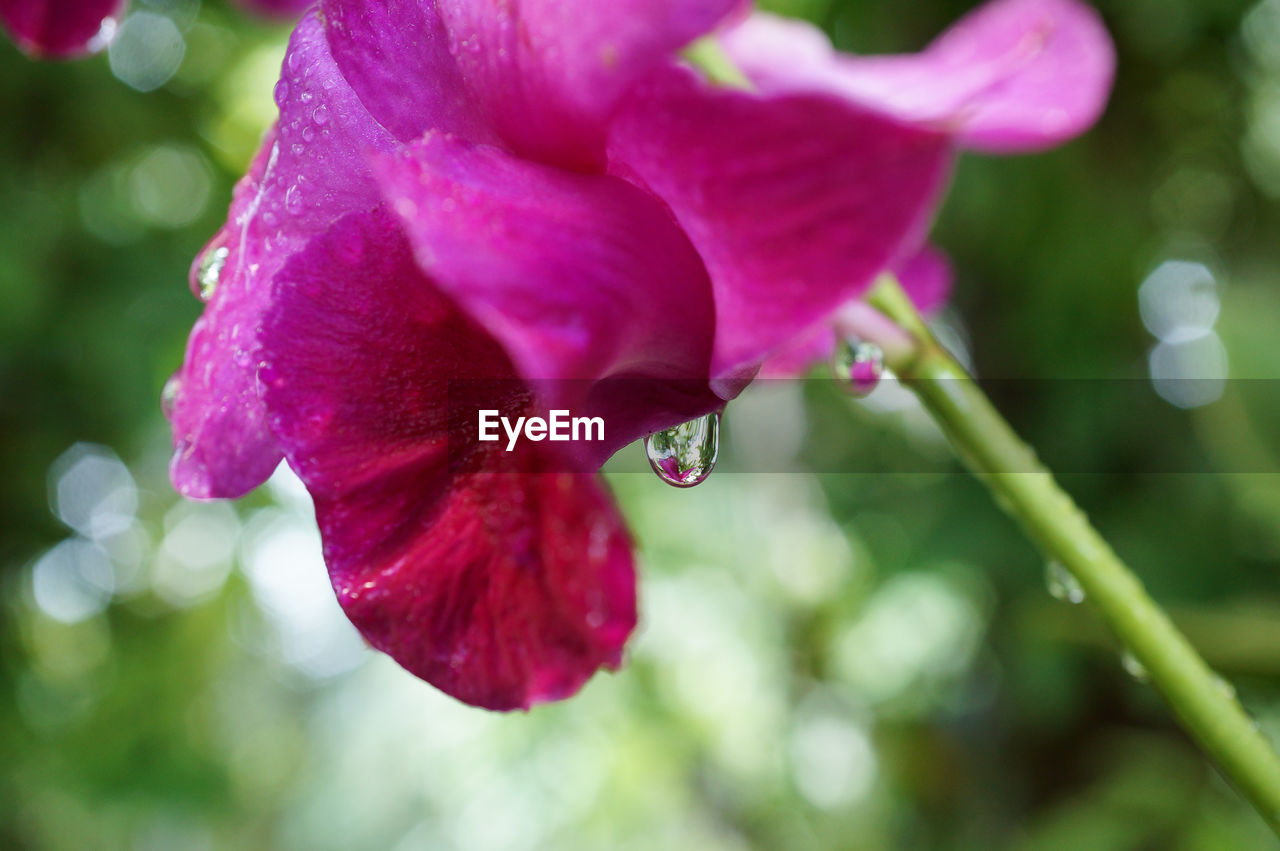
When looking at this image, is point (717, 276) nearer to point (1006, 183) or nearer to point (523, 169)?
point (523, 169)

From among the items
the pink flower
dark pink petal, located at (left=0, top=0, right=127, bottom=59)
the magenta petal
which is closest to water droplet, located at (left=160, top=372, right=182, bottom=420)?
the pink flower

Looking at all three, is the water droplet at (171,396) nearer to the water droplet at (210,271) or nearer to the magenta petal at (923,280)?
the water droplet at (210,271)

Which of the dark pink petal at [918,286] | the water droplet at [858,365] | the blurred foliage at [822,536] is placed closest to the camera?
the water droplet at [858,365]

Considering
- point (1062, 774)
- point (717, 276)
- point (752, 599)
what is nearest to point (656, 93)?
point (717, 276)

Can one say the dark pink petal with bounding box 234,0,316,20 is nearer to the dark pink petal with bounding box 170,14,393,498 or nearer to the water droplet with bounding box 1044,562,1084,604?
the dark pink petal with bounding box 170,14,393,498

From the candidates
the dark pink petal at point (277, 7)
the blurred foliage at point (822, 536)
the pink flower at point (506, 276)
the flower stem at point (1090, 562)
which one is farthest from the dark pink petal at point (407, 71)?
the blurred foliage at point (822, 536)

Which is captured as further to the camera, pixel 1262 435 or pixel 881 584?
pixel 881 584
